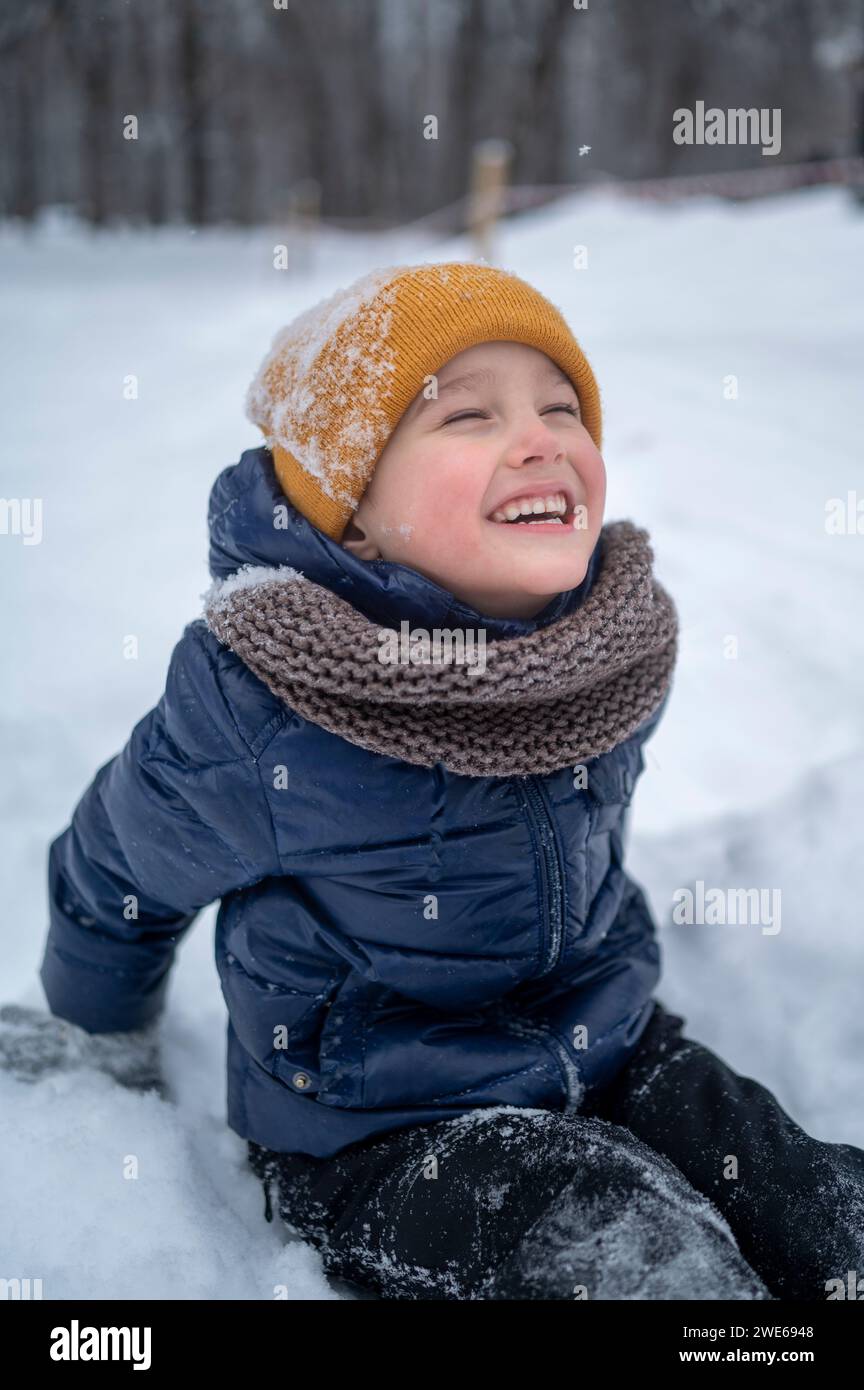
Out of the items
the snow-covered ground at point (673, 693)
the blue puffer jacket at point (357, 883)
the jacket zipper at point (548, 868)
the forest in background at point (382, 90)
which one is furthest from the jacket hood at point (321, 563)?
the forest in background at point (382, 90)

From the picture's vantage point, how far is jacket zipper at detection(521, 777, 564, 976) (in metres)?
1.33

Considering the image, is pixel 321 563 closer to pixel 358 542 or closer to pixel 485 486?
pixel 358 542

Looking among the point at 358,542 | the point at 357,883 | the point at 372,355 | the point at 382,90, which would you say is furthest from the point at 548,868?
the point at 382,90

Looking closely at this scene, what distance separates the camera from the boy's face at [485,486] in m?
1.25

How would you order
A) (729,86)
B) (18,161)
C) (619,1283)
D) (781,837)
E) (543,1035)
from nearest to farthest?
(619,1283) → (543,1035) → (781,837) → (18,161) → (729,86)

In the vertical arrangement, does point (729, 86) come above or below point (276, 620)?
above

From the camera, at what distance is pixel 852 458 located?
346 centimetres

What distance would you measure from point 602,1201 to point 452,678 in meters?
0.58

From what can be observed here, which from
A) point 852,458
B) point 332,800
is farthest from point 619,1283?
point 852,458

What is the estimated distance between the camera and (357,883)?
1.30m

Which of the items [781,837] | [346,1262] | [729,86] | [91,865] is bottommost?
[346,1262]

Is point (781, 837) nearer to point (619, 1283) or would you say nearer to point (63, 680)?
point (619, 1283)

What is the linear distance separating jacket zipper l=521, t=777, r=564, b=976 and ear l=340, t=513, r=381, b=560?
357 millimetres

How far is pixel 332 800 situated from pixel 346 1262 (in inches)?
22.3
